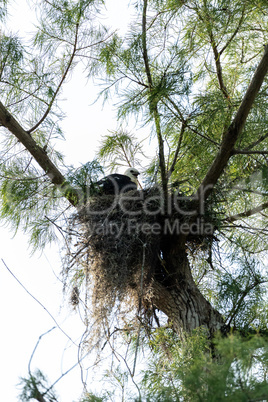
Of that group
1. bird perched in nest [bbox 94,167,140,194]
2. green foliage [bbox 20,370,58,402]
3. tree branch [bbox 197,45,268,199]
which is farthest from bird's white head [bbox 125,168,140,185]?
green foliage [bbox 20,370,58,402]

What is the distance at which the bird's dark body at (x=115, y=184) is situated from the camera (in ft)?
13.7

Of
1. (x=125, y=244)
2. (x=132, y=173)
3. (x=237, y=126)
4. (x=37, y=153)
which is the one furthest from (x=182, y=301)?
(x=132, y=173)

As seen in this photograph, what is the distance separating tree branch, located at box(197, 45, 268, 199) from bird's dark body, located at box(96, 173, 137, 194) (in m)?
0.97

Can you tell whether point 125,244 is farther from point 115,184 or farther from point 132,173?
point 132,173

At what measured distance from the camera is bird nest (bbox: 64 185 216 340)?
11.1 ft

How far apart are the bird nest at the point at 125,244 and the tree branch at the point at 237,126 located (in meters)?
0.28

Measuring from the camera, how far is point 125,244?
347cm

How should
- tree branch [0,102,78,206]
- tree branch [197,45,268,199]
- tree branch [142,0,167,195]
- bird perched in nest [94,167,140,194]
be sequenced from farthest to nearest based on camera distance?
bird perched in nest [94,167,140,194]
tree branch [0,102,78,206]
tree branch [142,0,167,195]
tree branch [197,45,268,199]

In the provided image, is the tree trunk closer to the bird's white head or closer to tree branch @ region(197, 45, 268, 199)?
tree branch @ region(197, 45, 268, 199)

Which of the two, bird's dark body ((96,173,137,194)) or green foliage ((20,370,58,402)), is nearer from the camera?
green foliage ((20,370,58,402))

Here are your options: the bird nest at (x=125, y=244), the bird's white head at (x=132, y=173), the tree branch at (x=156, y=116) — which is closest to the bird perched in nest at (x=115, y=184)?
the bird's white head at (x=132, y=173)

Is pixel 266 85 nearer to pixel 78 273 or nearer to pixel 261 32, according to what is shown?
pixel 261 32

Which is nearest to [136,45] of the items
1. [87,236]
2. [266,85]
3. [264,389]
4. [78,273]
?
[266,85]

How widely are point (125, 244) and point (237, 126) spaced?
0.97 meters
